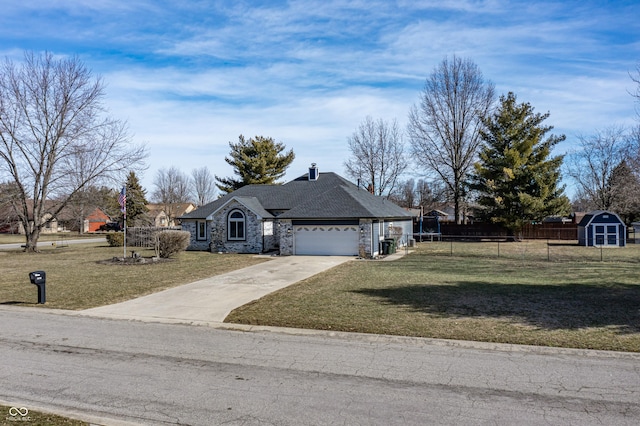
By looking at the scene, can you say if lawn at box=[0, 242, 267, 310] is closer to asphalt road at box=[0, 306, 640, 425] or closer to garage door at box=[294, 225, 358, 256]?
garage door at box=[294, 225, 358, 256]

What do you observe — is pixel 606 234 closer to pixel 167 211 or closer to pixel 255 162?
pixel 255 162

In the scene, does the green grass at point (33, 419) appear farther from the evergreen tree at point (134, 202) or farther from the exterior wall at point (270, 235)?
the evergreen tree at point (134, 202)

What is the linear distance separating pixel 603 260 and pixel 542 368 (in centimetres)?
1874

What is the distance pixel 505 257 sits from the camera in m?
24.3

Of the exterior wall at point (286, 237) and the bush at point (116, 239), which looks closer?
the exterior wall at point (286, 237)

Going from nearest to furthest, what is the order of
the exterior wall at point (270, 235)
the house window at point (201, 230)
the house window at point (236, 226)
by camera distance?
the exterior wall at point (270, 235), the house window at point (236, 226), the house window at point (201, 230)

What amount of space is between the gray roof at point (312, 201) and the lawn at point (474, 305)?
7558mm

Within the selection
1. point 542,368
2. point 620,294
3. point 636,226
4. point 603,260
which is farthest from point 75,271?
point 636,226

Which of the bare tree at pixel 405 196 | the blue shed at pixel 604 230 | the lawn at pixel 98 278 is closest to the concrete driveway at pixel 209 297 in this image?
the lawn at pixel 98 278

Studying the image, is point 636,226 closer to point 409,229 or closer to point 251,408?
point 409,229

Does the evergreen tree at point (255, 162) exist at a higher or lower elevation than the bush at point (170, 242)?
higher

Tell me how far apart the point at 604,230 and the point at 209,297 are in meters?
31.0

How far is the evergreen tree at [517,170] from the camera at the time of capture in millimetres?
37594

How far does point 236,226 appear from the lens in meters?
28.7
